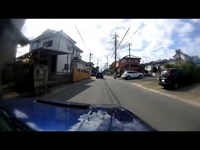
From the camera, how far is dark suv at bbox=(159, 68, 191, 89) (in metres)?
17.8

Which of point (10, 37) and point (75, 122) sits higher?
point (10, 37)

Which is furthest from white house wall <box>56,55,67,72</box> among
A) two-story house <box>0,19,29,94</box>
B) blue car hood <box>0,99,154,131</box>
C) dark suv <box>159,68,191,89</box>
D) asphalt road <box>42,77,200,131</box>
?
blue car hood <box>0,99,154,131</box>

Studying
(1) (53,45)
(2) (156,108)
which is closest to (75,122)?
(2) (156,108)

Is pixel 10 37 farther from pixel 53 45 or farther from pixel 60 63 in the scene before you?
pixel 60 63

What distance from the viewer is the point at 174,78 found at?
1784cm

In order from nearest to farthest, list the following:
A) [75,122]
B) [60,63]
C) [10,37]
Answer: [75,122] < [10,37] < [60,63]

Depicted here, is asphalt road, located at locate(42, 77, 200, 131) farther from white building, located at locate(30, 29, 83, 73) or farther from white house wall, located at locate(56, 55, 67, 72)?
white house wall, located at locate(56, 55, 67, 72)

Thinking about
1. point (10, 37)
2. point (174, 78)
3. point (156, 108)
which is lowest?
point (156, 108)

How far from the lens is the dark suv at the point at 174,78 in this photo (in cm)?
1784

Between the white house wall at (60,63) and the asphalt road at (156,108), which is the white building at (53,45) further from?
the asphalt road at (156,108)

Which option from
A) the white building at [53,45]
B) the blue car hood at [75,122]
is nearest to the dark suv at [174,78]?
the white building at [53,45]
